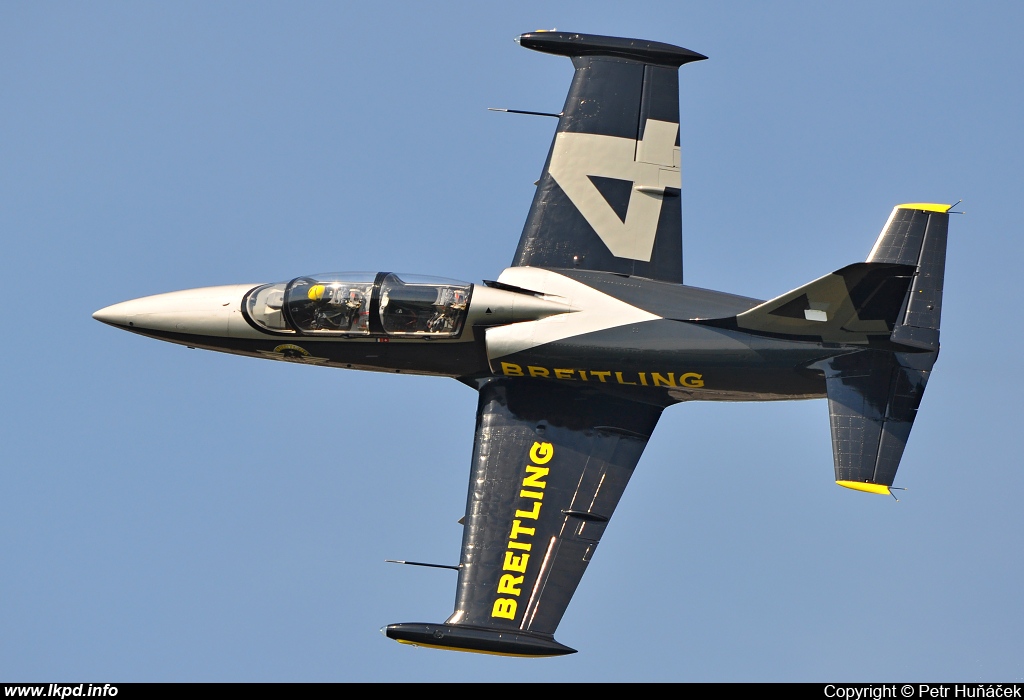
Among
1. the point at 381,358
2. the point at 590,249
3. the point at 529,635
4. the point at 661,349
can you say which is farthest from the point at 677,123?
the point at 529,635

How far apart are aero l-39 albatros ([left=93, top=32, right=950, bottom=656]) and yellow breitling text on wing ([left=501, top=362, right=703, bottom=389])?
0.03 m

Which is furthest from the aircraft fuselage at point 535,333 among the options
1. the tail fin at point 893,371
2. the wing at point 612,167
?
the wing at point 612,167

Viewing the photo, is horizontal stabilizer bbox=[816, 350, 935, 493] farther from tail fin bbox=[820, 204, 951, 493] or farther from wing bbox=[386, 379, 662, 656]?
wing bbox=[386, 379, 662, 656]

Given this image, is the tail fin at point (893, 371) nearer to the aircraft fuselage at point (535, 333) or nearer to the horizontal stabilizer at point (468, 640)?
the aircraft fuselage at point (535, 333)

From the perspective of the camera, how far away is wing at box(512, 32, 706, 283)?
18734 mm

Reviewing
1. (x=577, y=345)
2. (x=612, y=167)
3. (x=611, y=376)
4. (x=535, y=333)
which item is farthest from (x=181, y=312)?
(x=612, y=167)

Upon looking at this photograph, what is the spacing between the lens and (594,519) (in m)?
17.5

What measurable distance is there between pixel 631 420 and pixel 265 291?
524 cm

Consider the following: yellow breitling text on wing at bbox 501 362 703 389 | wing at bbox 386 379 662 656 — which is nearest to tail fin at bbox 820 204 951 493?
yellow breitling text on wing at bbox 501 362 703 389

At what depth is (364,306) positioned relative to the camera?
17.8m

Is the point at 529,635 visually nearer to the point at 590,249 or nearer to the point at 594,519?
the point at 594,519

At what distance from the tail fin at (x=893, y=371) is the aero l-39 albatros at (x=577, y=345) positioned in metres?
0.02
